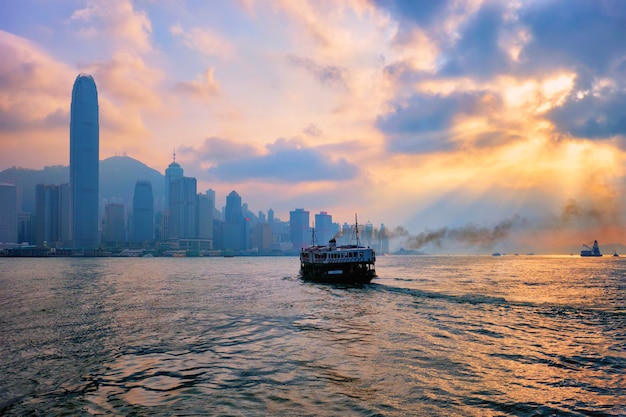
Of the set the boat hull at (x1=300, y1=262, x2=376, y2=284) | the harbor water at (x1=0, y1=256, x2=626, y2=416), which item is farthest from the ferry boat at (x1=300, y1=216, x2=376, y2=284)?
the harbor water at (x1=0, y1=256, x2=626, y2=416)

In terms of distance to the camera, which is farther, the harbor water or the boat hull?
the boat hull

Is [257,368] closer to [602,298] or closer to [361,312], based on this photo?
[361,312]

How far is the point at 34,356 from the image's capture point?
25250 millimetres

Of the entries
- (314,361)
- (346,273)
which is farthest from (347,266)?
(314,361)

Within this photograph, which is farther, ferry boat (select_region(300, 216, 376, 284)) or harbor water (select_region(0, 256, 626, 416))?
ferry boat (select_region(300, 216, 376, 284))

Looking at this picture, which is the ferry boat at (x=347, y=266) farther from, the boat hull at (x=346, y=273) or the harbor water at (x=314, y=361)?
the harbor water at (x=314, y=361)

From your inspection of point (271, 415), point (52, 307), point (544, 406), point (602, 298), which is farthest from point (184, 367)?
point (602, 298)

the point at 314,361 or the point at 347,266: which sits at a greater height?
the point at 347,266

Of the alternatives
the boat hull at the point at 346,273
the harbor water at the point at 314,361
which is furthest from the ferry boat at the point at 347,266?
the harbor water at the point at 314,361

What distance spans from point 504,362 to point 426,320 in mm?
15054

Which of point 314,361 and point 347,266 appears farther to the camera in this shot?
point 347,266

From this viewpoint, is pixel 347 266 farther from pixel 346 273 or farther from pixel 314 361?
pixel 314 361

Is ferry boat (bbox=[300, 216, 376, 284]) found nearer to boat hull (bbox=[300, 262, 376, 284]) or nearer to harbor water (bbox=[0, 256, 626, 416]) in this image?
boat hull (bbox=[300, 262, 376, 284])

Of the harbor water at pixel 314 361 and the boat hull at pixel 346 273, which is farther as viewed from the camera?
Result: the boat hull at pixel 346 273
